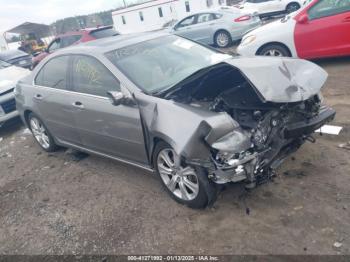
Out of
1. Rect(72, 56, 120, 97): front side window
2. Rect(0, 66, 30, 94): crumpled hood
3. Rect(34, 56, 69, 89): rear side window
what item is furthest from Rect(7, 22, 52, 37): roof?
Rect(72, 56, 120, 97): front side window

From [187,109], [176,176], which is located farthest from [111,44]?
[176,176]

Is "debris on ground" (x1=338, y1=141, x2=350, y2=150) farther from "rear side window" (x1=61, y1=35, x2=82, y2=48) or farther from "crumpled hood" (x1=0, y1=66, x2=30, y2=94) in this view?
"rear side window" (x1=61, y1=35, x2=82, y2=48)

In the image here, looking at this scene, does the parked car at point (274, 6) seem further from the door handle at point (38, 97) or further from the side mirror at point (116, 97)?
the side mirror at point (116, 97)

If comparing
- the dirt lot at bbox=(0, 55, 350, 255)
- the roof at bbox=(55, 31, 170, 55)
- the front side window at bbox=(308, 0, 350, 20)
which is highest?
the roof at bbox=(55, 31, 170, 55)

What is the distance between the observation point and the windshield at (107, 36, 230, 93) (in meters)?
3.93

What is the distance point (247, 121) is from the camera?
3.44 meters

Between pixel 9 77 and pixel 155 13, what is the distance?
3362cm

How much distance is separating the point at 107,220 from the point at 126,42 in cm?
222

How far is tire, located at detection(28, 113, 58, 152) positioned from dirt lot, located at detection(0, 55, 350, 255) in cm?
74

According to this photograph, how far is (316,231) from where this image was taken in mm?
3008

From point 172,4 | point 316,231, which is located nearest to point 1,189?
point 316,231

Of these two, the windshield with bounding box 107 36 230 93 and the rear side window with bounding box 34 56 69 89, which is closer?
the windshield with bounding box 107 36 230 93

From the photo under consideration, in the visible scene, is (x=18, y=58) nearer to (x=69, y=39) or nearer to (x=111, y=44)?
(x=69, y=39)

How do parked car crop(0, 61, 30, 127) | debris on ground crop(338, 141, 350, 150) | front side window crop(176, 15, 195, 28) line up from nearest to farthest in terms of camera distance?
debris on ground crop(338, 141, 350, 150) < parked car crop(0, 61, 30, 127) < front side window crop(176, 15, 195, 28)
